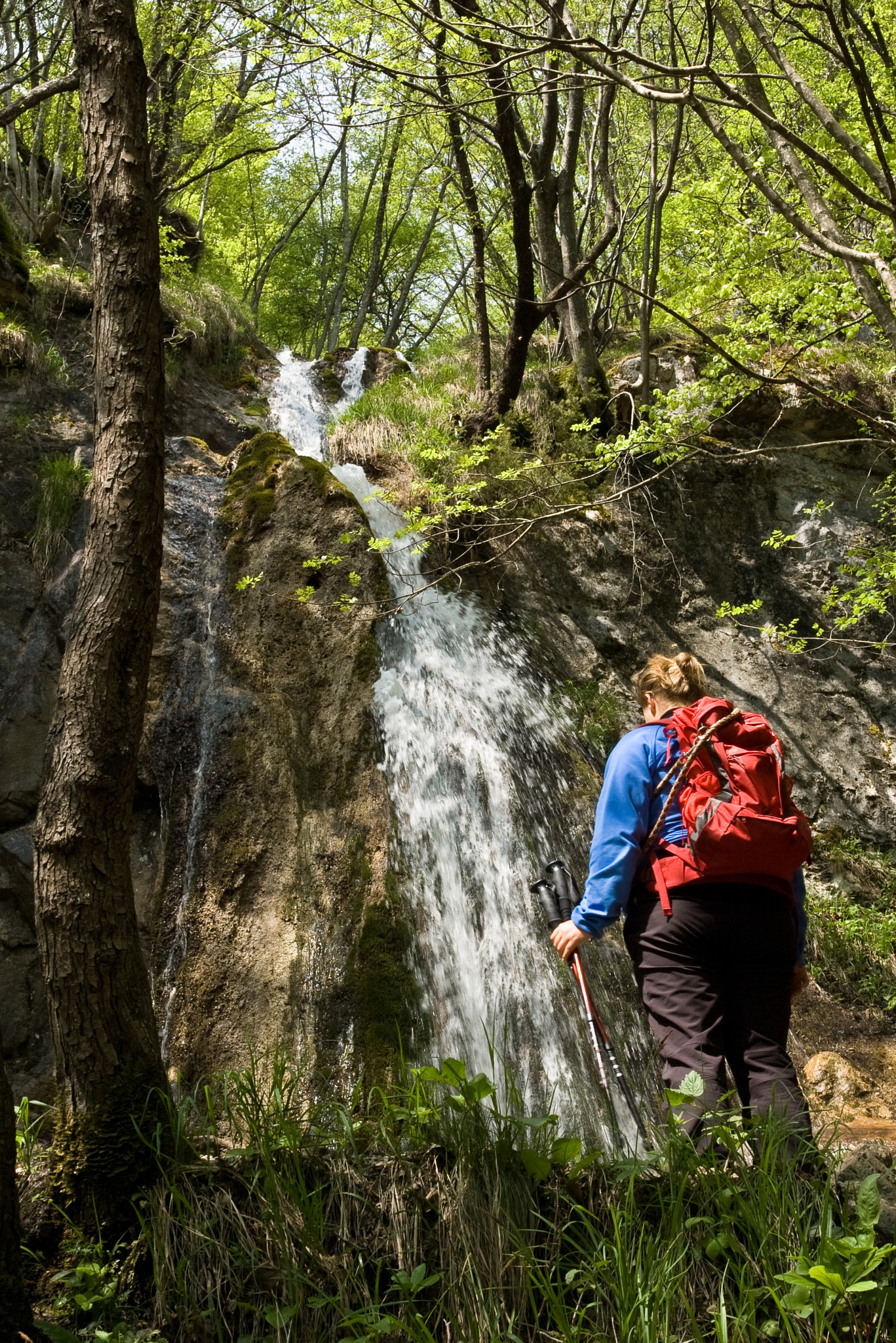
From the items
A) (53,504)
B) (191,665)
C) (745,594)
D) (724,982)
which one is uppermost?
(53,504)

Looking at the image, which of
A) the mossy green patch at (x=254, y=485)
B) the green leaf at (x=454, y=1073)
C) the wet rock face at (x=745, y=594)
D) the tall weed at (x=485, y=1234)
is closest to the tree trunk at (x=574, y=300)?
the wet rock face at (x=745, y=594)

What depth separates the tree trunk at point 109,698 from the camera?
Answer: 262 cm

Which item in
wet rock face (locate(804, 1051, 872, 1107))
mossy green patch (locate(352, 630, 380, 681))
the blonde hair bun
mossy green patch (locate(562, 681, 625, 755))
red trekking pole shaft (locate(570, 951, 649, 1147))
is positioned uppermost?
mossy green patch (locate(352, 630, 380, 681))

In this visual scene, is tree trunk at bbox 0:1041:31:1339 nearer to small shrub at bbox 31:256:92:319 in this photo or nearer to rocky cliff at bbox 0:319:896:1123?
rocky cliff at bbox 0:319:896:1123

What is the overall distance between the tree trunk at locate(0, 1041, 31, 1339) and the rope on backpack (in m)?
1.98

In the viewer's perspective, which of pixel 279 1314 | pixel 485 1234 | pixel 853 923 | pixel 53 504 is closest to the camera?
pixel 279 1314

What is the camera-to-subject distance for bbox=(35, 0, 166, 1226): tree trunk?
2.62 m

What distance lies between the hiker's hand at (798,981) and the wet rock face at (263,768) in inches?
91.4

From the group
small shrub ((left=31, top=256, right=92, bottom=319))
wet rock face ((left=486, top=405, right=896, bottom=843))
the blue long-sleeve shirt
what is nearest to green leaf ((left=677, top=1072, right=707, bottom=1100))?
the blue long-sleeve shirt

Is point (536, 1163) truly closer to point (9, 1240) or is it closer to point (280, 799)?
point (9, 1240)

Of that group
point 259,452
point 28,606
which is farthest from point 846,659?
point 28,606

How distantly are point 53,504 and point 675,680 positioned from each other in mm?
5555

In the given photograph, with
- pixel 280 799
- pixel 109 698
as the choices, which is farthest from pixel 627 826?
pixel 280 799

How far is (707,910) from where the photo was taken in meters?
2.60
